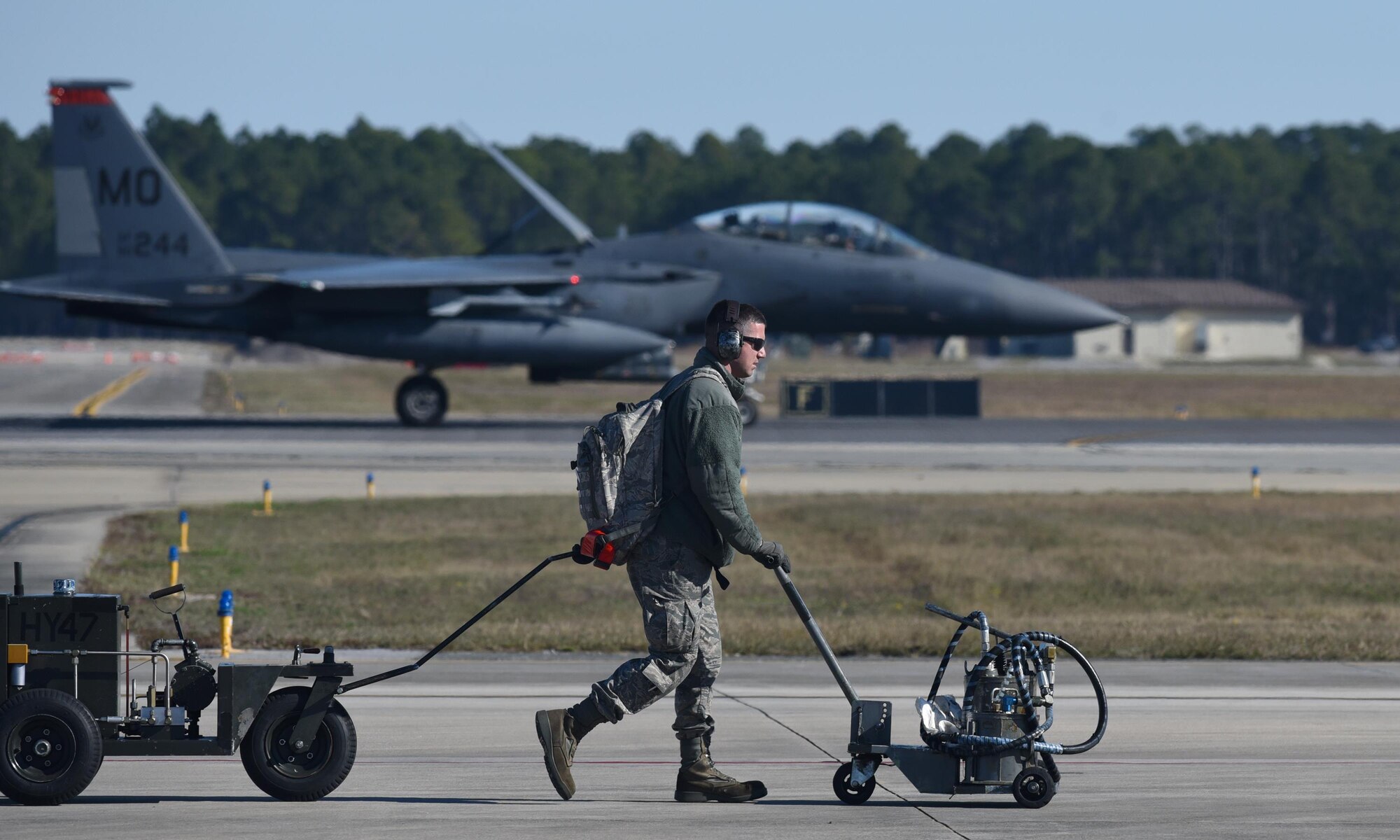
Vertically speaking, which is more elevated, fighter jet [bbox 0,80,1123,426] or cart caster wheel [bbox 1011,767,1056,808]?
fighter jet [bbox 0,80,1123,426]

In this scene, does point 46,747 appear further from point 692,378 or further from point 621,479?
point 692,378

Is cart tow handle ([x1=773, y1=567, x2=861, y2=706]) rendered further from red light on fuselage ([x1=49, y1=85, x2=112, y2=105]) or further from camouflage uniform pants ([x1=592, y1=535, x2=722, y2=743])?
red light on fuselage ([x1=49, y1=85, x2=112, y2=105])

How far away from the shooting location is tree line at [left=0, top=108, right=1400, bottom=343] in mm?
152250

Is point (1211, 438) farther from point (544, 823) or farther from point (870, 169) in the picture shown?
point (870, 169)

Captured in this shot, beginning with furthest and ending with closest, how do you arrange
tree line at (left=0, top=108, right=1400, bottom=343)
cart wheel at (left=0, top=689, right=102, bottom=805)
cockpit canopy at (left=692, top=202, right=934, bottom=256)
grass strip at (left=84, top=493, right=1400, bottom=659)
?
1. tree line at (left=0, top=108, right=1400, bottom=343)
2. cockpit canopy at (left=692, top=202, right=934, bottom=256)
3. grass strip at (left=84, top=493, right=1400, bottom=659)
4. cart wheel at (left=0, top=689, right=102, bottom=805)

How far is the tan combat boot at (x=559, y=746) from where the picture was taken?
7.32m

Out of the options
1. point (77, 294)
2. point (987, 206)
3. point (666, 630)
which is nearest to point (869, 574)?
point (666, 630)

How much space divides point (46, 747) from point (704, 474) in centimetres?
295

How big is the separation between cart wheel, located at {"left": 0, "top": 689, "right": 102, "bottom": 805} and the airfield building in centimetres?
11428

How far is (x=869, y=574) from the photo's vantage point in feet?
58.9

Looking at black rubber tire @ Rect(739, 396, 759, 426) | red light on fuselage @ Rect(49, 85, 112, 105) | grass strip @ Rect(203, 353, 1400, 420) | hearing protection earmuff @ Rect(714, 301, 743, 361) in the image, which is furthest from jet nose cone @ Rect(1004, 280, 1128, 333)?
hearing protection earmuff @ Rect(714, 301, 743, 361)

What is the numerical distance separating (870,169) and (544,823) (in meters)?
154

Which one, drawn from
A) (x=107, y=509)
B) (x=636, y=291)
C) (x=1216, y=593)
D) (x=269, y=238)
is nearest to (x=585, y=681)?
(x=1216, y=593)

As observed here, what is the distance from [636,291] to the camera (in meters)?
33.9
